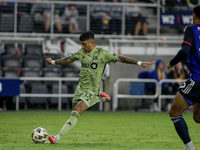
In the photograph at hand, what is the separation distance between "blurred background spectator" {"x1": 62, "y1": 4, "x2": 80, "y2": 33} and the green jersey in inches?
390

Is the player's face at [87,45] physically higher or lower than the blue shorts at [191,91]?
higher

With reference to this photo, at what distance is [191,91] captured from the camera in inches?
239

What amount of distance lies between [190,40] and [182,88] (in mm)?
698

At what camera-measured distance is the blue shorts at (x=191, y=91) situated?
239 inches

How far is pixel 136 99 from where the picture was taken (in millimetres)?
16562

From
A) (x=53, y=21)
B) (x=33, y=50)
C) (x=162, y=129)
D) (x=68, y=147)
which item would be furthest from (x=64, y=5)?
(x=68, y=147)

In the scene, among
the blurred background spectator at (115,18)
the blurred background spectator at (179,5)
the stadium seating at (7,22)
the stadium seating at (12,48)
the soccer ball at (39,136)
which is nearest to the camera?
the soccer ball at (39,136)

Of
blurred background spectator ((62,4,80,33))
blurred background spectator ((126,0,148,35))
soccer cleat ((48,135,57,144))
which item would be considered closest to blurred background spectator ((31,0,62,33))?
blurred background spectator ((62,4,80,33))

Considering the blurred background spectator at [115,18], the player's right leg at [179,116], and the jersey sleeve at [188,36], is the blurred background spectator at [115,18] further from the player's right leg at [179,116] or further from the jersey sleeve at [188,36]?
the player's right leg at [179,116]

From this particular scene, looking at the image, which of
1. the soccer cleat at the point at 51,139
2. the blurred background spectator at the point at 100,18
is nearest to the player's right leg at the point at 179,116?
the soccer cleat at the point at 51,139

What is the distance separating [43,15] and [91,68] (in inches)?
411

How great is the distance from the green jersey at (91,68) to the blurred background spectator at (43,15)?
9991 millimetres

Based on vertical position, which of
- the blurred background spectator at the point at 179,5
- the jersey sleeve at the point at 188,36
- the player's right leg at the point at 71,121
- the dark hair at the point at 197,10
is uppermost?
the blurred background spectator at the point at 179,5

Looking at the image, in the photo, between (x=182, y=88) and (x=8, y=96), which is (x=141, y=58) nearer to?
(x=8, y=96)
